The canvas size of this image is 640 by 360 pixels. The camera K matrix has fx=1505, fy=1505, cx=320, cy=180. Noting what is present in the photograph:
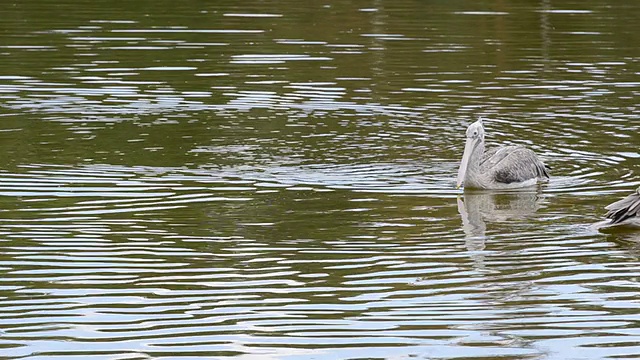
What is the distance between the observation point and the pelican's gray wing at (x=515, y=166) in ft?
48.2

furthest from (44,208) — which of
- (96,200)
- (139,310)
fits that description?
(139,310)

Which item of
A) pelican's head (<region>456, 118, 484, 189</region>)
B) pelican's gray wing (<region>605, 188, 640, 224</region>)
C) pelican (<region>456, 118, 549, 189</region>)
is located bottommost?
pelican (<region>456, 118, 549, 189</region>)

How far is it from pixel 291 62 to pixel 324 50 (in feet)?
5.44

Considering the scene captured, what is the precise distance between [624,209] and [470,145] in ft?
7.68

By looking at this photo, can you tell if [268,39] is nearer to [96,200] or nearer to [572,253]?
[96,200]

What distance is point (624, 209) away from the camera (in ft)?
40.8

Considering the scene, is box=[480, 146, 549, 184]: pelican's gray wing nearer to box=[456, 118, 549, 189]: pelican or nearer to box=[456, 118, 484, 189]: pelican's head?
box=[456, 118, 549, 189]: pelican

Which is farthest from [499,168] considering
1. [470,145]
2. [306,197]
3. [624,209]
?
[624,209]

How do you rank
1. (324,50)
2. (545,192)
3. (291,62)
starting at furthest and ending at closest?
(324,50) → (291,62) → (545,192)

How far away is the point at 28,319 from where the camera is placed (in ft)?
31.0

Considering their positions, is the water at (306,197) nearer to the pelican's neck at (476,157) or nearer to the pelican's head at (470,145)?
the pelican's head at (470,145)

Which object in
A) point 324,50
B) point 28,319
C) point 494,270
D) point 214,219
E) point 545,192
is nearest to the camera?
point 28,319

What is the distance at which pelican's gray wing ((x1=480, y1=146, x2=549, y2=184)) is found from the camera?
48.2 ft

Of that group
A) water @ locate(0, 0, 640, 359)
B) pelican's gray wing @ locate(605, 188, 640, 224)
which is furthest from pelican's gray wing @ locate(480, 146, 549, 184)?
pelican's gray wing @ locate(605, 188, 640, 224)
